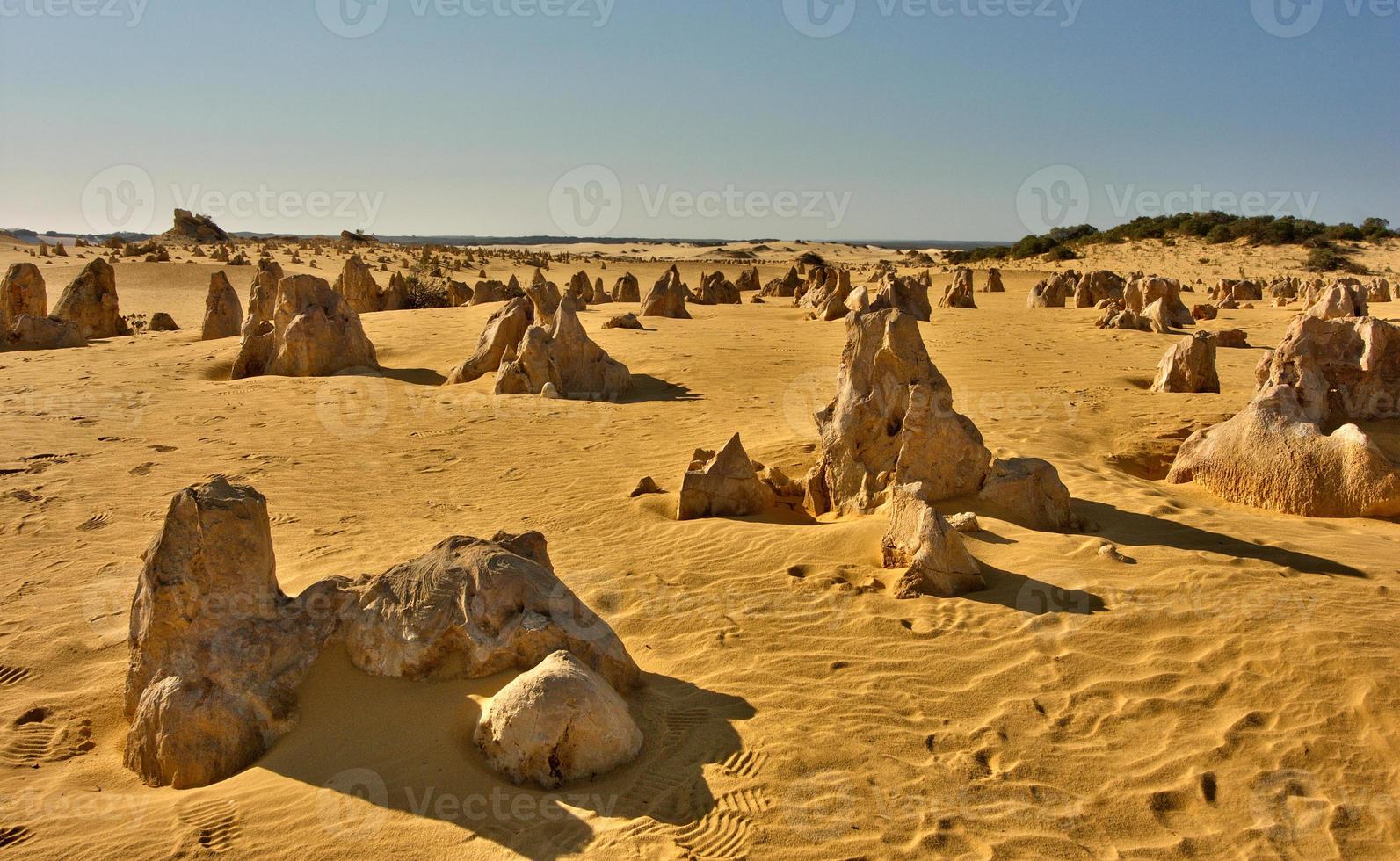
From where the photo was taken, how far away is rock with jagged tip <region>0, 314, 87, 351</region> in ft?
48.8

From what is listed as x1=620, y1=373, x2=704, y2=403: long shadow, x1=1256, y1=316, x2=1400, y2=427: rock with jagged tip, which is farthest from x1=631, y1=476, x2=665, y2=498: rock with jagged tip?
x1=1256, y1=316, x2=1400, y2=427: rock with jagged tip

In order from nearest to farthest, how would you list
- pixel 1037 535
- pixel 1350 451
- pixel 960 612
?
pixel 960 612, pixel 1037 535, pixel 1350 451

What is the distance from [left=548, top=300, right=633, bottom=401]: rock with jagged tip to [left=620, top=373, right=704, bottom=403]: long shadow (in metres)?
0.23

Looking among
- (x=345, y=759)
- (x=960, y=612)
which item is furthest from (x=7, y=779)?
(x=960, y=612)

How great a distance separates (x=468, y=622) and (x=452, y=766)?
0.68 meters

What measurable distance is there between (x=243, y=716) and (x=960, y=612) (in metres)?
3.71

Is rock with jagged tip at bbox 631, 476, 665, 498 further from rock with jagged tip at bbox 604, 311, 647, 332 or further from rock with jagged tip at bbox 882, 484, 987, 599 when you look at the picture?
rock with jagged tip at bbox 604, 311, 647, 332

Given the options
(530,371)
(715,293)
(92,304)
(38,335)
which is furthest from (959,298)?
(38,335)

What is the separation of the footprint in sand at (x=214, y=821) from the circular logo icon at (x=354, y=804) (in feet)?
0.98

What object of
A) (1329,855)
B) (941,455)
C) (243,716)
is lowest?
(1329,855)

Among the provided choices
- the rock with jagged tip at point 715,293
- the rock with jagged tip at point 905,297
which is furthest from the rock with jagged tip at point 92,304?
the rock with jagged tip at point 905,297

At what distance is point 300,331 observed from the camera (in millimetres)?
12273

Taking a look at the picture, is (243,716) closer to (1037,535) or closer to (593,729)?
(593,729)

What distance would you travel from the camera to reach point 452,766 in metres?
3.70
